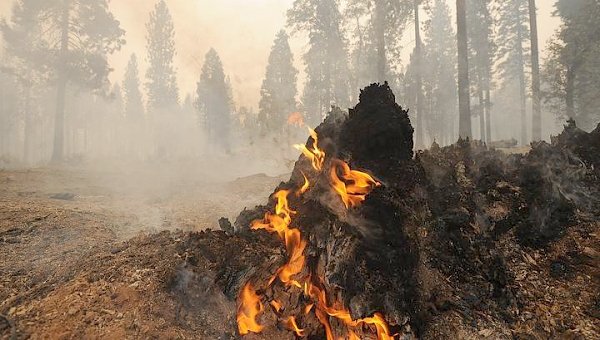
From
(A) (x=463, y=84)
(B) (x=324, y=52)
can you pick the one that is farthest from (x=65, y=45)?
(A) (x=463, y=84)

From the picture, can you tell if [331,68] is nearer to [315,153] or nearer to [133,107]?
[315,153]

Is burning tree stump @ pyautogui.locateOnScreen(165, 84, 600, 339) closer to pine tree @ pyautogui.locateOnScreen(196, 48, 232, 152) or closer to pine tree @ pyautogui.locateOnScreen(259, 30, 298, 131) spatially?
pine tree @ pyautogui.locateOnScreen(259, 30, 298, 131)

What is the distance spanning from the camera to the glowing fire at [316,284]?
5117 millimetres

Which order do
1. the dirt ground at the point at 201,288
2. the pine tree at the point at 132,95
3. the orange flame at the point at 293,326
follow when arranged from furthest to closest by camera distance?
the pine tree at the point at 132,95, the orange flame at the point at 293,326, the dirt ground at the point at 201,288

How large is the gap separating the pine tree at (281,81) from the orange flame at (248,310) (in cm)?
3061

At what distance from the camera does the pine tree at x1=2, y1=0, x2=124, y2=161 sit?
2505cm

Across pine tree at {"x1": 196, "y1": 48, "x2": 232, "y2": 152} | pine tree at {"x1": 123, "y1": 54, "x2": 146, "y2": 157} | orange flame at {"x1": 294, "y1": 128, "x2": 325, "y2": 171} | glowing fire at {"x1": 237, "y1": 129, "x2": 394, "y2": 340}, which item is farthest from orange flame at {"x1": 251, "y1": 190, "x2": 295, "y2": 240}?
pine tree at {"x1": 123, "y1": 54, "x2": 146, "y2": 157}

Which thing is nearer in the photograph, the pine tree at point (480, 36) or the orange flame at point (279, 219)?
the orange flame at point (279, 219)

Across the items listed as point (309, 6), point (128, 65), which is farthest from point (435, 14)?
point (128, 65)

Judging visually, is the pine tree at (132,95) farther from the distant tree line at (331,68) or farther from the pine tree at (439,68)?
the pine tree at (439,68)

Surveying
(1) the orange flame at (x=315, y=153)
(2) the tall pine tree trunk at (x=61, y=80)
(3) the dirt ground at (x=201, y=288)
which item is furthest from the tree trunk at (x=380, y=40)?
(2) the tall pine tree trunk at (x=61, y=80)

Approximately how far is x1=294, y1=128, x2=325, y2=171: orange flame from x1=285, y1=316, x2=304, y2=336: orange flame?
8.70 feet

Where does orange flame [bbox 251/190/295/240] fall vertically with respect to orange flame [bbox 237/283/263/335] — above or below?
above

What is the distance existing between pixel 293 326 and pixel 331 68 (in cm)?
2794
